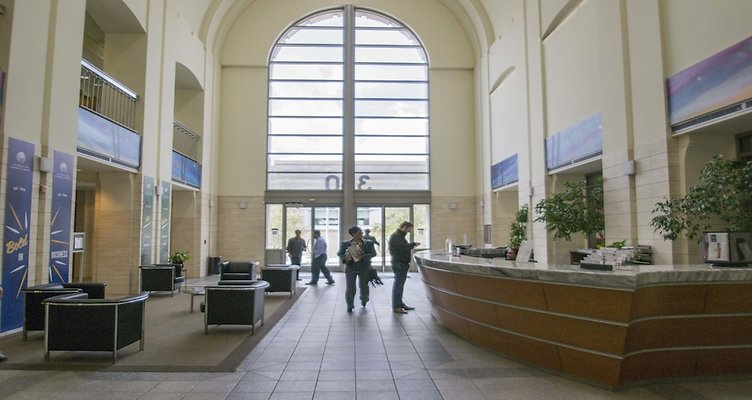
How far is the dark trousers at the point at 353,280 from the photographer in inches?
277

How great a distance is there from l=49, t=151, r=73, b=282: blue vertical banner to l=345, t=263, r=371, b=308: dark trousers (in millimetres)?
4231

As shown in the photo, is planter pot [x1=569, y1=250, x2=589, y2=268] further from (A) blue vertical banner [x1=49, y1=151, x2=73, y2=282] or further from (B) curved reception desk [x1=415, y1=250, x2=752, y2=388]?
(A) blue vertical banner [x1=49, y1=151, x2=73, y2=282]

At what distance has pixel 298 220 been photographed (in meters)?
14.9

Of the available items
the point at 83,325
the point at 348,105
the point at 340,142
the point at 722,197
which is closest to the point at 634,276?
the point at 722,197

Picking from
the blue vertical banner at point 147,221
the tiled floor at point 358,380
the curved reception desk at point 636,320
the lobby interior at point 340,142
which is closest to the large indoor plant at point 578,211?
the lobby interior at point 340,142

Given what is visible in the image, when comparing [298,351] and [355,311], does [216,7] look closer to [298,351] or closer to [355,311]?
[355,311]

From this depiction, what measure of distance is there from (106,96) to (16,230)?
3772mm

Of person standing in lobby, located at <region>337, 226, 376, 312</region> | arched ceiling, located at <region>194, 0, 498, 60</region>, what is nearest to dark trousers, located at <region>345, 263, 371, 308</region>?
person standing in lobby, located at <region>337, 226, 376, 312</region>

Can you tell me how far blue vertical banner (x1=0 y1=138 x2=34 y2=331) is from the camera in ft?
17.9

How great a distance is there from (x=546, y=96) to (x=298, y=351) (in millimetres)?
8019

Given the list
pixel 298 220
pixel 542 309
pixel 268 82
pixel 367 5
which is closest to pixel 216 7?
pixel 268 82

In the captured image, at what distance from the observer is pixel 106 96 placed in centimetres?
851

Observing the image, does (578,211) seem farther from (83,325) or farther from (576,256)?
(83,325)

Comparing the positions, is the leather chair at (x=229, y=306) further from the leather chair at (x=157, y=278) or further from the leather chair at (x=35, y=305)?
the leather chair at (x=157, y=278)
